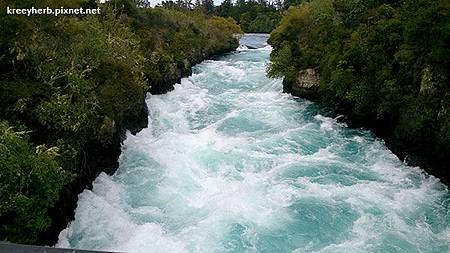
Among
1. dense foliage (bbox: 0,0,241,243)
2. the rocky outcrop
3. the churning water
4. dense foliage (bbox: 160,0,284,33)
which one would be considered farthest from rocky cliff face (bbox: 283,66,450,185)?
dense foliage (bbox: 160,0,284,33)

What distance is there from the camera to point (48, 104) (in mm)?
10219

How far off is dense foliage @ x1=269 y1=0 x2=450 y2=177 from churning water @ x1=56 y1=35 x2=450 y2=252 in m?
1.38

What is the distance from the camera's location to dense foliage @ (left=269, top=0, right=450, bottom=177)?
47.0 ft

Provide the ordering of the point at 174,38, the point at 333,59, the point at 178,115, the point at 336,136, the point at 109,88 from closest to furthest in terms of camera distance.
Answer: the point at 109,88, the point at 336,136, the point at 333,59, the point at 178,115, the point at 174,38

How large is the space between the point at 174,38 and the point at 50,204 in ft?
91.5

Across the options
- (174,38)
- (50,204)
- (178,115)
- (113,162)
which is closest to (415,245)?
(50,204)

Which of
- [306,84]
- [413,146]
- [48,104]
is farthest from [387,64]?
[48,104]

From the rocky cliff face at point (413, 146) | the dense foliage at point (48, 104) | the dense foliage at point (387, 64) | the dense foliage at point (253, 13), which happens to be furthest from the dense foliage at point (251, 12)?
the dense foliage at point (48, 104)

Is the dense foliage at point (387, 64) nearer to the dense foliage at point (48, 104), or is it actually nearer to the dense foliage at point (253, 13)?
the dense foliage at point (48, 104)

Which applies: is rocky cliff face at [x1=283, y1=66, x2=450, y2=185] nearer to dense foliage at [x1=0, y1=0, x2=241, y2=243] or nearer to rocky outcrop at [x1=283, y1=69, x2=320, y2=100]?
rocky outcrop at [x1=283, y1=69, x2=320, y2=100]

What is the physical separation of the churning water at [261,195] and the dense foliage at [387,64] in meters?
1.38

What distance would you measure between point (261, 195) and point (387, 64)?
8821 millimetres

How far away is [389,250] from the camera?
35.2 feet

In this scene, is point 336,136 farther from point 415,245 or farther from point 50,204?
point 50,204
